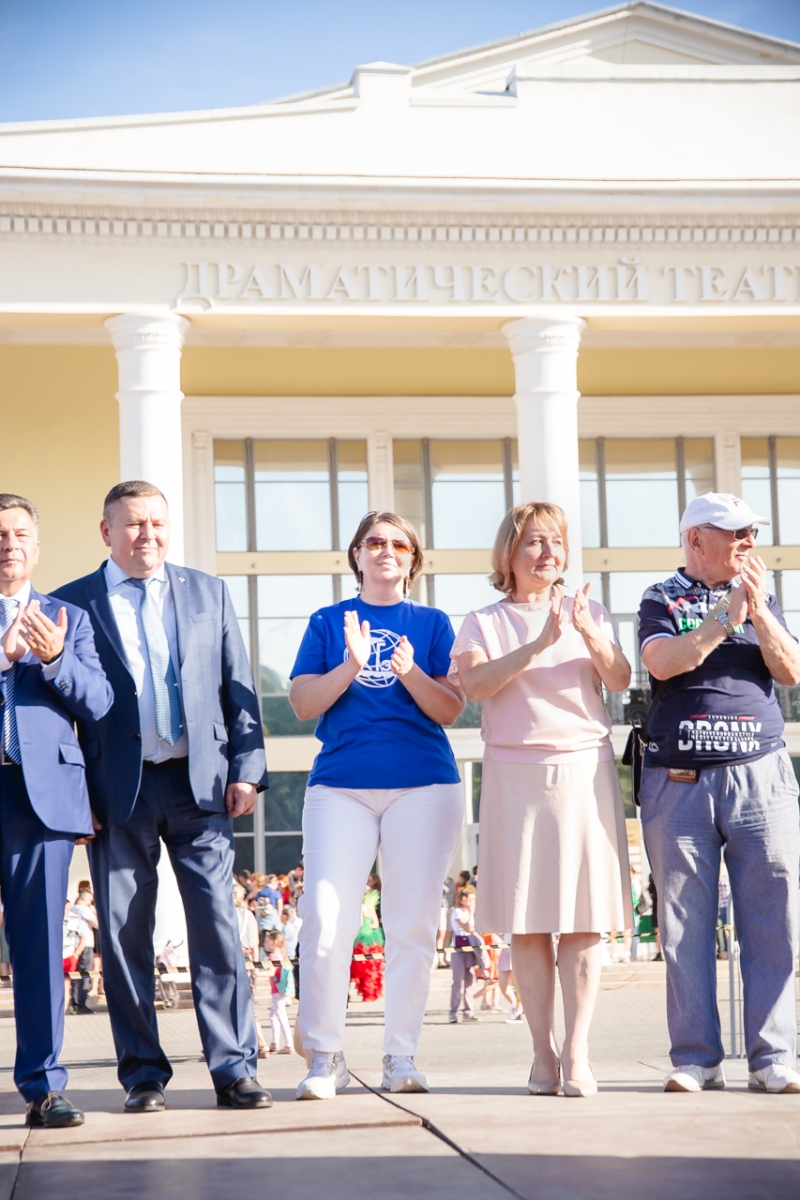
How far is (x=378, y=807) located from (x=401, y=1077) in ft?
2.93

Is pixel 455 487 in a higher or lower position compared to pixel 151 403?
higher

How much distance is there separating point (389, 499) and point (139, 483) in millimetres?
18080

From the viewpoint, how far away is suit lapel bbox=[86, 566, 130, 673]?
4762mm

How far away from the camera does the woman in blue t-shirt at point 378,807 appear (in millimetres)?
4750

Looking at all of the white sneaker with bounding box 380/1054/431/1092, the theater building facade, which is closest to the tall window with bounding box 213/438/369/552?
the theater building facade

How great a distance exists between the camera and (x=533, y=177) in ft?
54.4

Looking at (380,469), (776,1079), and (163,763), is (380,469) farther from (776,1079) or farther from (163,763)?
(776,1079)

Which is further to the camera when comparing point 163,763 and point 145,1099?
point 163,763

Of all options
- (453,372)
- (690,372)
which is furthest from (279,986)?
(690,372)

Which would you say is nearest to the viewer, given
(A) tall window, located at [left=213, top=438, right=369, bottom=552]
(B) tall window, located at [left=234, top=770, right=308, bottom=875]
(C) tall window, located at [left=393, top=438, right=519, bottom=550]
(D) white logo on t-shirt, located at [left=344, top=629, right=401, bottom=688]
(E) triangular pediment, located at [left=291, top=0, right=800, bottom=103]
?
(D) white logo on t-shirt, located at [left=344, top=629, right=401, bottom=688]

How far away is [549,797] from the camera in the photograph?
4.79m

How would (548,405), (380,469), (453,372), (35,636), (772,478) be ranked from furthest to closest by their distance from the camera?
(772,478)
(380,469)
(453,372)
(548,405)
(35,636)

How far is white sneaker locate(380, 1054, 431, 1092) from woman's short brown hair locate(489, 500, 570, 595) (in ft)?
5.39

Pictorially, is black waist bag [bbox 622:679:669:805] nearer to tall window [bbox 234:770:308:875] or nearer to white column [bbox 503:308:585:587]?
white column [bbox 503:308:585:587]
